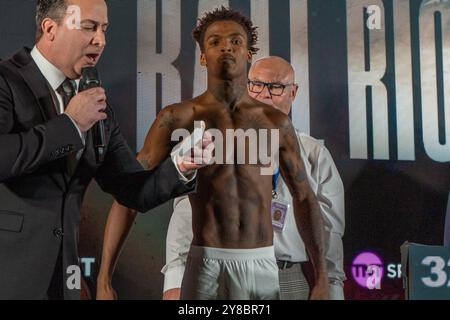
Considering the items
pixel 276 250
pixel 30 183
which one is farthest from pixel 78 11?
pixel 276 250

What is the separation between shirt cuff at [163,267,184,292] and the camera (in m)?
2.25

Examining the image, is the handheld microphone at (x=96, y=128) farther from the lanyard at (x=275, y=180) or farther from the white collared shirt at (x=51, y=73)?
the lanyard at (x=275, y=180)

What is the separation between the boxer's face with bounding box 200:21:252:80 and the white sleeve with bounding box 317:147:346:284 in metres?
0.49

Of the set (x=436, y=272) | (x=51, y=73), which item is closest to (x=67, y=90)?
(x=51, y=73)

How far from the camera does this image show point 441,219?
2494mm

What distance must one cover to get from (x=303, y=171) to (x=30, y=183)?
1114mm

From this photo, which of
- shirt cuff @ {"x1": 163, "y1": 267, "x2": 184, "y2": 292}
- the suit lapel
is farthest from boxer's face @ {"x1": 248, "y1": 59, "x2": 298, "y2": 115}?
the suit lapel

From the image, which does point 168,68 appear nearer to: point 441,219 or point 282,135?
point 282,135

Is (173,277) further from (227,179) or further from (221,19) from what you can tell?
(221,19)

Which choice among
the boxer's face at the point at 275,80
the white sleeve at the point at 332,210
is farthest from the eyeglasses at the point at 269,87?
the white sleeve at the point at 332,210

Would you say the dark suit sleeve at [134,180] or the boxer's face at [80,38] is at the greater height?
the boxer's face at [80,38]

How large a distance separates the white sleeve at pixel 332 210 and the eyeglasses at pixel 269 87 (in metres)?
0.30

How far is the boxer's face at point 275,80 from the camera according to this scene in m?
2.41

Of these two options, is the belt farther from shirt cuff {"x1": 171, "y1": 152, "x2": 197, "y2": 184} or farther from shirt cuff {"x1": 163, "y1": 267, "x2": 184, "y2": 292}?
shirt cuff {"x1": 171, "y1": 152, "x2": 197, "y2": 184}
